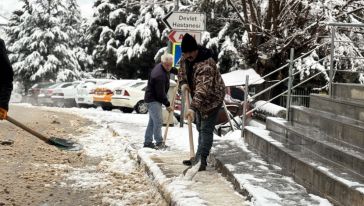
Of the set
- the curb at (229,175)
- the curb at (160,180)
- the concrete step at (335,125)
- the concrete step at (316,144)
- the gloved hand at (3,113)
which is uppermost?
the gloved hand at (3,113)

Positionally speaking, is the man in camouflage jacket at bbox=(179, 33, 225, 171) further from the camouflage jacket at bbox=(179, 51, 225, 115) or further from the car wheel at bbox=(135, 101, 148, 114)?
the car wheel at bbox=(135, 101, 148, 114)

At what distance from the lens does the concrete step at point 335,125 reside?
5.87 meters

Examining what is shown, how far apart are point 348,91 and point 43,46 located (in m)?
36.6

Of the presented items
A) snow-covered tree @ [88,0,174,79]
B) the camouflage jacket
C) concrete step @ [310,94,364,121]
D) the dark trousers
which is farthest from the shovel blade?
snow-covered tree @ [88,0,174,79]

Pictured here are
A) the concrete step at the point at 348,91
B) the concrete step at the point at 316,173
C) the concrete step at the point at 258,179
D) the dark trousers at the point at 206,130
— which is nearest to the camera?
the concrete step at the point at 316,173

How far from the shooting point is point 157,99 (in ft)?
29.5

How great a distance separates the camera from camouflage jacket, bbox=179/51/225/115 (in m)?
6.35

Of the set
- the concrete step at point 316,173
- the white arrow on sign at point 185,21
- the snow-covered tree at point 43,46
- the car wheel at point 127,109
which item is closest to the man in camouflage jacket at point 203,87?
the concrete step at point 316,173

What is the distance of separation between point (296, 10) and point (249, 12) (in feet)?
6.38

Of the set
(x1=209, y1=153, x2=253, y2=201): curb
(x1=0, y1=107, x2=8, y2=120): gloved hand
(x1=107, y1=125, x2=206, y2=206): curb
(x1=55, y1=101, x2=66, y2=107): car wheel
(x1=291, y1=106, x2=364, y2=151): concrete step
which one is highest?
(x1=0, y1=107, x2=8, y2=120): gloved hand

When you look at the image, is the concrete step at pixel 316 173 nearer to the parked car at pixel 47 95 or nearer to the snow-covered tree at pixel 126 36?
the parked car at pixel 47 95

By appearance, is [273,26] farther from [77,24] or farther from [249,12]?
[77,24]

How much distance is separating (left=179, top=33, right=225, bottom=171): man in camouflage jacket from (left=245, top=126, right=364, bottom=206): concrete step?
98cm

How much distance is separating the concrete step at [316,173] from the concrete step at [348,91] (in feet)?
4.08
